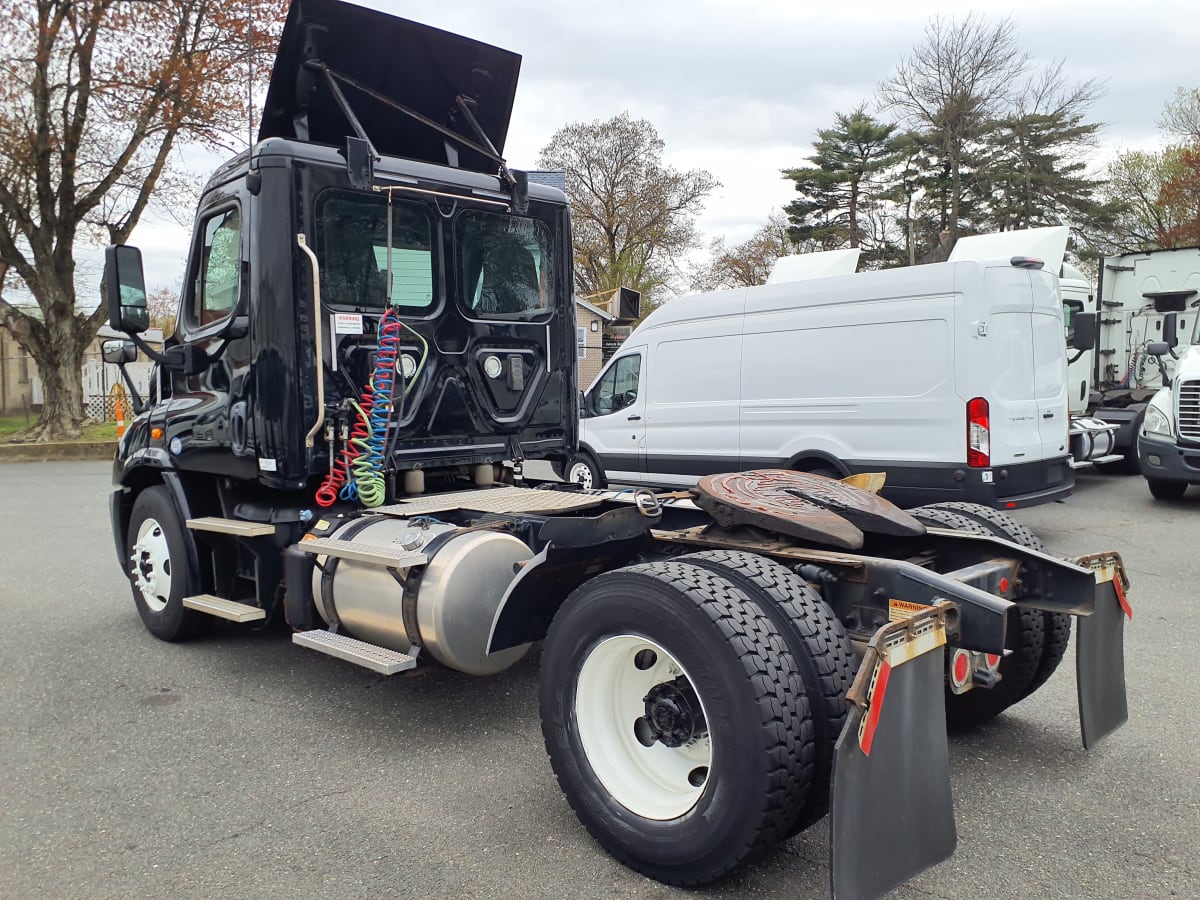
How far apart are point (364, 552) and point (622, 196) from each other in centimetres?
3961

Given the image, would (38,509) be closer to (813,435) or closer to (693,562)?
(813,435)

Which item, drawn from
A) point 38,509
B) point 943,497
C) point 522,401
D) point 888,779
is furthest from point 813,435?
point 38,509

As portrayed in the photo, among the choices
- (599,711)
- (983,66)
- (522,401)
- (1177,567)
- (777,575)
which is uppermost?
(983,66)

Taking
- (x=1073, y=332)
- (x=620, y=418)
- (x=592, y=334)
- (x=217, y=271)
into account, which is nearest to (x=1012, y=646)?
(x=217, y=271)

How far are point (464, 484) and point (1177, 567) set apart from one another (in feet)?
19.2

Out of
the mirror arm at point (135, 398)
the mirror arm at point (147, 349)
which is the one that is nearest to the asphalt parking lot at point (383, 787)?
the mirror arm at point (135, 398)

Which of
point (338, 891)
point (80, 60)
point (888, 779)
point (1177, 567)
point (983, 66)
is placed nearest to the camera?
point (888, 779)

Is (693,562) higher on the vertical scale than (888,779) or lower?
higher

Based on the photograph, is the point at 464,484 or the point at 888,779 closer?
the point at 888,779

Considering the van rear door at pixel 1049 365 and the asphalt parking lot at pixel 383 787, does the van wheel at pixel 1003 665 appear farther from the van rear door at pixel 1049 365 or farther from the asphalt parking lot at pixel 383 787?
the van rear door at pixel 1049 365

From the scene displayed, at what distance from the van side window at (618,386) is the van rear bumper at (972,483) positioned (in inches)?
121

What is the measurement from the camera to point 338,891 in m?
2.79

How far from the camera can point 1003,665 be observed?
365cm

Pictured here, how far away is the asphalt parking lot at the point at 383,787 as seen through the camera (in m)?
2.85
